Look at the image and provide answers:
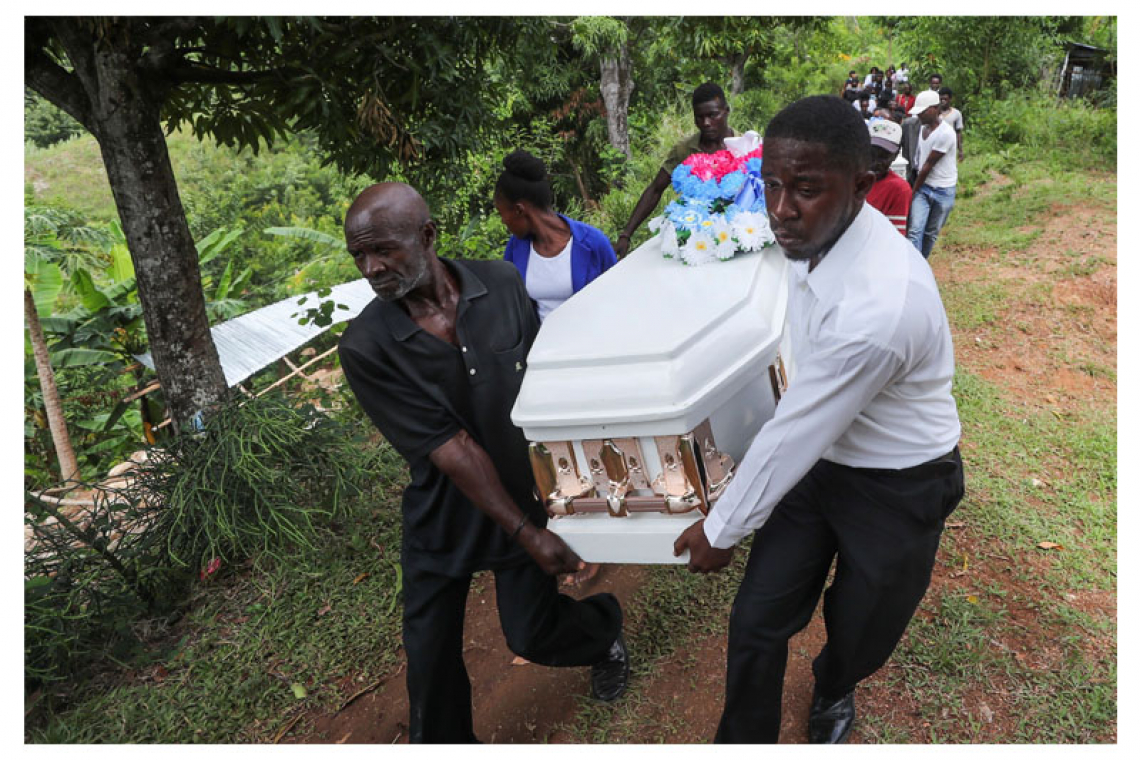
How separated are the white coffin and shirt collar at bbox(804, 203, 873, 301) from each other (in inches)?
16.7

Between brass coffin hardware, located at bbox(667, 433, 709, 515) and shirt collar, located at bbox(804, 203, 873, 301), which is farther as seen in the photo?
brass coffin hardware, located at bbox(667, 433, 709, 515)

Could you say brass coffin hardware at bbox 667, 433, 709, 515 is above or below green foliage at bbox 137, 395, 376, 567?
above

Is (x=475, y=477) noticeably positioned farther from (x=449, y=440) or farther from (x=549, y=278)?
(x=549, y=278)

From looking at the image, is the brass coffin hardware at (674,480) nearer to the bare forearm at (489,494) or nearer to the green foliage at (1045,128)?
the bare forearm at (489,494)

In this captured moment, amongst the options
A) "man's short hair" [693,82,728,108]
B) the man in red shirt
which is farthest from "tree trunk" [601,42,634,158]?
"man's short hair" [693,82,728,108]

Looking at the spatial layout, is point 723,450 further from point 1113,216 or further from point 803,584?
point 1113,216

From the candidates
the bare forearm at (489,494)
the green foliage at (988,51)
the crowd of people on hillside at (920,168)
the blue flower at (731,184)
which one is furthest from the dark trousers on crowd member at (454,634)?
the green foliage at (988,51)

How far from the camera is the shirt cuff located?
194 cm

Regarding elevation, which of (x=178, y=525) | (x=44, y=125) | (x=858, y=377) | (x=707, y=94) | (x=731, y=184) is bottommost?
(x=178, y=525)

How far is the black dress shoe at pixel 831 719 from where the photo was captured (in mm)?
2434

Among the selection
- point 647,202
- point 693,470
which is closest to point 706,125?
point 647,202

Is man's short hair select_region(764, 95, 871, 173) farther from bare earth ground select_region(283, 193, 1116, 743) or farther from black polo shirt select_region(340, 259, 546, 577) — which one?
bare earth ground select_region(283, 193, 1116, 743)

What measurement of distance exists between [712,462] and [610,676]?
1.09m

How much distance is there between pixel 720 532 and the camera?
6.42 ft
